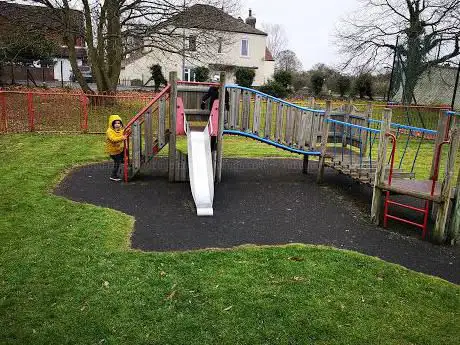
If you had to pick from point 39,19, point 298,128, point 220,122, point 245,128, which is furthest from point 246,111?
point 39,19

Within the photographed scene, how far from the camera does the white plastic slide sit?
7.87m

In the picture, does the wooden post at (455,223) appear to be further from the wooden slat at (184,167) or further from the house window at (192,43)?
the house window at (192,43)

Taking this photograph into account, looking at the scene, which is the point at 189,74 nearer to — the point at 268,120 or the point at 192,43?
the point at 192,43

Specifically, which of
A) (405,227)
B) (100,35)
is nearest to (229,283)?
(405,227)

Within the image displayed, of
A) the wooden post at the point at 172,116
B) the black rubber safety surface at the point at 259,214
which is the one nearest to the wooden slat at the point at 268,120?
the black rubber safety surface at the point at 259,214

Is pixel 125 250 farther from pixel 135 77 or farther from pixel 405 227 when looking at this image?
pixel 135 77

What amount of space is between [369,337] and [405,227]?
3745 millimetres

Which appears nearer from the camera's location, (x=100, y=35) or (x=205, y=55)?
(x=100, y=35)

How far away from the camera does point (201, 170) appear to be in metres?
8.60

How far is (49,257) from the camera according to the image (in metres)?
5.69

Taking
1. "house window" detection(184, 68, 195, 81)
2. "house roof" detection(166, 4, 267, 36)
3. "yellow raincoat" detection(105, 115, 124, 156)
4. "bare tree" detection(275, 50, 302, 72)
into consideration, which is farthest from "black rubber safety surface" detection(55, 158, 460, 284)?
"bare tree" detection(275, 50, 302, 72)

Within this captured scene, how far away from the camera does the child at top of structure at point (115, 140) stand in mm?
9719

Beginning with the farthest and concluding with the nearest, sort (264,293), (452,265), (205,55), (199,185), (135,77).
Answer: (135,77)
(205,55)
(199,185)
(452,265)
(264,293)

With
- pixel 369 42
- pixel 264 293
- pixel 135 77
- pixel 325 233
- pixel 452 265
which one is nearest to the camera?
pixel 264 293
